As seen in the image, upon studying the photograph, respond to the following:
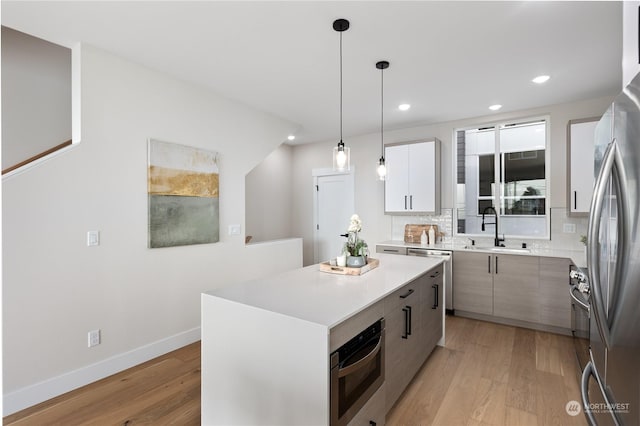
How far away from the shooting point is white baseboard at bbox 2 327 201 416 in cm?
223

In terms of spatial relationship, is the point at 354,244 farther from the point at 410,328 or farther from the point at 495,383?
the point at 495,383

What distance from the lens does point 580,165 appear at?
3.56 m

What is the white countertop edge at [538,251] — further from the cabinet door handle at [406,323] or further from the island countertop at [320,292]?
the cabinet door handle at [406,323]

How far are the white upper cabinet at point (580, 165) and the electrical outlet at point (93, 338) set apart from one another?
190 inches

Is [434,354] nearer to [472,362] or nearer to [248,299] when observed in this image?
[472,362]

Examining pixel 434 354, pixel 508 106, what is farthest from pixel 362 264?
pixel 508 106

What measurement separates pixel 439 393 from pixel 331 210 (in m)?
3.73

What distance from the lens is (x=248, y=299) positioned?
1808mm

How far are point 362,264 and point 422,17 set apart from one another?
1775mm

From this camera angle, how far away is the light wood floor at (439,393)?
2.15m

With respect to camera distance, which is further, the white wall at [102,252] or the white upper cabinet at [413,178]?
the white upper cabinet at [413,178]

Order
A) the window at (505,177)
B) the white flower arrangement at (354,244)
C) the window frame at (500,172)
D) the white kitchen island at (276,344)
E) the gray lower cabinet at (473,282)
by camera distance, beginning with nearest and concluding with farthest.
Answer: the white kitchen island at (276,344)
the white flower arrangement at (354,244)
the gray lower cabinet at (473,282)
the window frame at (500,172)
the window at (505,177)

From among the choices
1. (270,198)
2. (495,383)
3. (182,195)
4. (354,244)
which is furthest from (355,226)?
(270,198)

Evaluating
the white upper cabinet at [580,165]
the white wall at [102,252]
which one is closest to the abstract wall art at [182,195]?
the white wall at [102,252]
